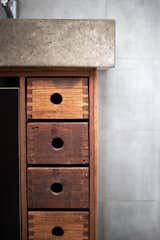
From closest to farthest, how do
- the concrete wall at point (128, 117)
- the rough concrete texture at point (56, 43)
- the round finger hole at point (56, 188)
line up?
the rough concrete texture at point (56, 43)
the round finger hole at point (56, 188)
the concrete wall at point (128, 117)

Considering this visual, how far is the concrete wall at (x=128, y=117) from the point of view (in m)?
1.65

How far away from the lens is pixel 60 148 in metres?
1.27

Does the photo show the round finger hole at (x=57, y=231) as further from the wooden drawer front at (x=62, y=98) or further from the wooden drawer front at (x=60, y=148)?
the wooden drawer front at (x=62, y=98)

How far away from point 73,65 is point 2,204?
1.84 ft

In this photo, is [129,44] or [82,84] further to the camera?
[129,44]

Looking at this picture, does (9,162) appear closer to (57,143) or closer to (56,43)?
(57,143)

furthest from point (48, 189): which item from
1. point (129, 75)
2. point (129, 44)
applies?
point (129, 44)

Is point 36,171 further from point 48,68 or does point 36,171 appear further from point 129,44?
point 129,44

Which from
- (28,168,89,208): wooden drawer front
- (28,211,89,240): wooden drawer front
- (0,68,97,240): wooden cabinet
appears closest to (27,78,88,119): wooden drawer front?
(0,68,97,240): wooden cabinet

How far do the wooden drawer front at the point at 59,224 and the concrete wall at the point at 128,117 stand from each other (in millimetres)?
404

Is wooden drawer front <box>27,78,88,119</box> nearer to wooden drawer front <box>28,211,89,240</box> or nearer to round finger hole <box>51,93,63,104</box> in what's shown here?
round finger hole <box>51,93,63,104</box>

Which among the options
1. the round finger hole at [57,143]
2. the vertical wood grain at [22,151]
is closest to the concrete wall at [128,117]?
the round finger hole at [57,143]

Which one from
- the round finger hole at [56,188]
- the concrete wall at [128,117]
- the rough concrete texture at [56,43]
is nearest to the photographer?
the rough concrete texture at [56,43]

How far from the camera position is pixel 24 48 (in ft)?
3.87
